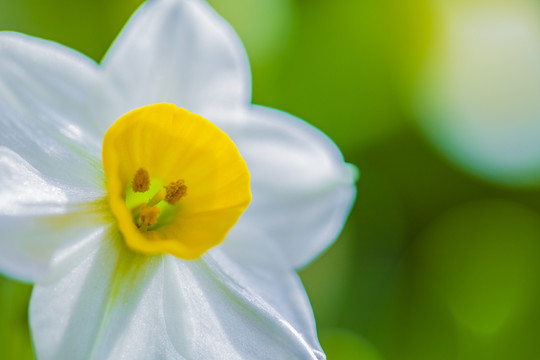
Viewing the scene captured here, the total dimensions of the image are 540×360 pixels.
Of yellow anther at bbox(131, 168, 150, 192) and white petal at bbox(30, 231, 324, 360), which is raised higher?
yellow anther at bbox(131, 168, 150, 192)

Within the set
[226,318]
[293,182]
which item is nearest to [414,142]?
[293,182]

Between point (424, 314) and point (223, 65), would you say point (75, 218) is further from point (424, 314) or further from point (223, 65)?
point (424, 314)

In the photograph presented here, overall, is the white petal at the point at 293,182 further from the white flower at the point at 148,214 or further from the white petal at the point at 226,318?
the white petal at the point at 226,318

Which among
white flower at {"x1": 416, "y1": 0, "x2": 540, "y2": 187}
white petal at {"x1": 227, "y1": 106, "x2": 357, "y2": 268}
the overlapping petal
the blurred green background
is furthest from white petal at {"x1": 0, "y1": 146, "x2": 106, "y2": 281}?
white flower at {"x1": 416, "y1": 0, "x2": 540, "y2": 187}

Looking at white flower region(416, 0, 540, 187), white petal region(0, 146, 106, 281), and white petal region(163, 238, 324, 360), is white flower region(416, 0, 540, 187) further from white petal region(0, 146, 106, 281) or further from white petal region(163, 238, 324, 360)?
white petal region(0, 146, 106, 281)

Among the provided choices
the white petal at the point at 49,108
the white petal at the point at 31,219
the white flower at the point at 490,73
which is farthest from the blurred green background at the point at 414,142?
the white petal at the point at 31,219

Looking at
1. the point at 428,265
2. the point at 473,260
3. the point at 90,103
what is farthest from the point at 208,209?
the point at 473,260

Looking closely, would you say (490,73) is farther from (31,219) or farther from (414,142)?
(31,219)
